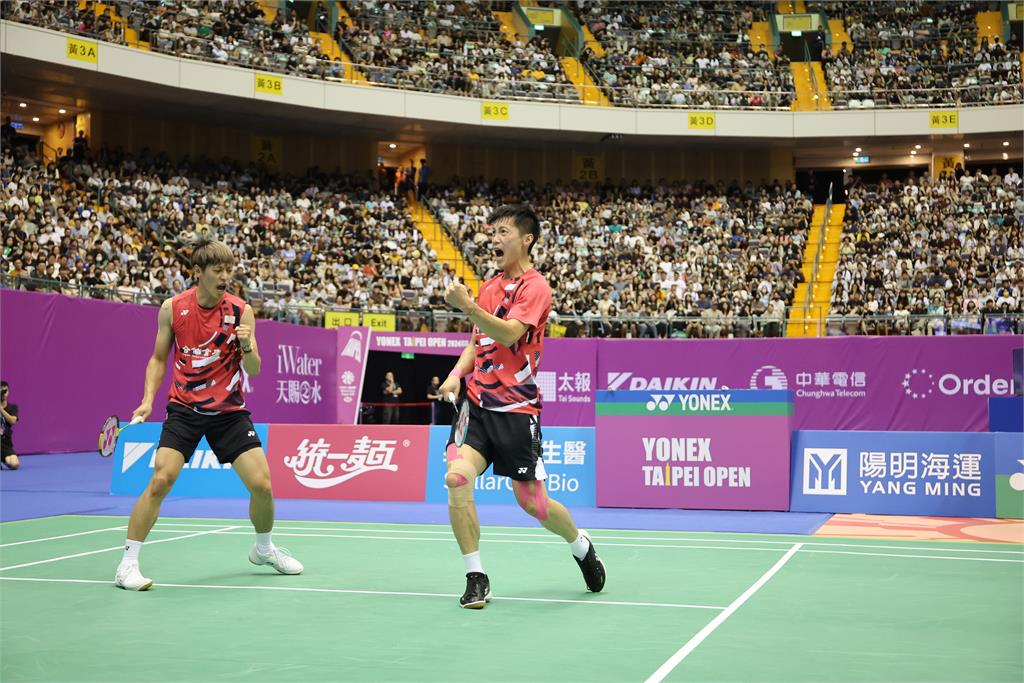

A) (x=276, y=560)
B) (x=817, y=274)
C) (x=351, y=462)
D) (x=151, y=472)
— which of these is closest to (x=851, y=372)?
(x=817, y=274)

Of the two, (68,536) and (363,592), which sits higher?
(363,592)

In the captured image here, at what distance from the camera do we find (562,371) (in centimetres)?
2700

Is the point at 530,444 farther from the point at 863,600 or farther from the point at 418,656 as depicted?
the point at 863,600

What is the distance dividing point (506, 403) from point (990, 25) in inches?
1528

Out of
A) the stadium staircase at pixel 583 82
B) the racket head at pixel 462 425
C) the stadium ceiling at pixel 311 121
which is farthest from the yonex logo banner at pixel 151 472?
the stadium staircase at pixel 583 82

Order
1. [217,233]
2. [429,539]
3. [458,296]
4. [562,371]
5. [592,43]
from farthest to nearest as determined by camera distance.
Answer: [592,43]
[217,233]
[562,371]
[429,539]
[458,296]

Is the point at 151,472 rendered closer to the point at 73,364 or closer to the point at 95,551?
the point at 95,551

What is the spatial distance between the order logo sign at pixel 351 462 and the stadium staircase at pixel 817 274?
1492 centimetres

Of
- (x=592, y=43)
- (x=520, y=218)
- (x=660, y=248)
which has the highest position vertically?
(x=592, y=43)

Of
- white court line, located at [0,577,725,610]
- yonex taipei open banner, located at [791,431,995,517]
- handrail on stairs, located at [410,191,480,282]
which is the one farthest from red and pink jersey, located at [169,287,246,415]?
handrail on stairs, located at [410,191,480,282]

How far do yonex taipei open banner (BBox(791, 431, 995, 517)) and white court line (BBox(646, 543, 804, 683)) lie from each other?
3772 millimetres

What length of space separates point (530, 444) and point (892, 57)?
3692 cm

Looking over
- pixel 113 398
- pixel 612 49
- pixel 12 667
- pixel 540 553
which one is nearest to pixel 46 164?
pixel 113 398

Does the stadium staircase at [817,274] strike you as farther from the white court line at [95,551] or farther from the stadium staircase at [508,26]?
the white court line at [95,551]
